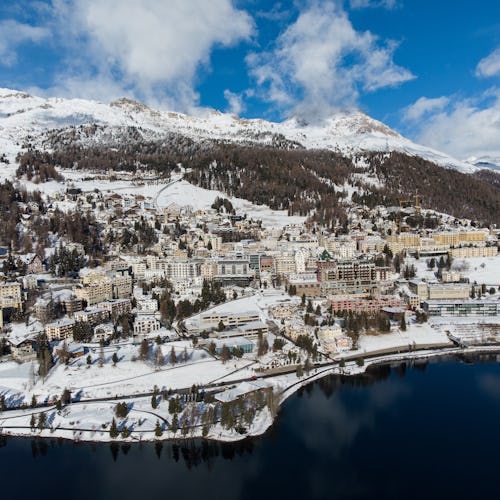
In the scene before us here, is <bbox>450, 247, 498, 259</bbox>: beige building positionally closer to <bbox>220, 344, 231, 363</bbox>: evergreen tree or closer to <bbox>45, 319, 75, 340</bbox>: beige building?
<bbox>220, 344, 231, 363</bbox>: evergreen tree

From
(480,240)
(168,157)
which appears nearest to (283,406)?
(480,240)

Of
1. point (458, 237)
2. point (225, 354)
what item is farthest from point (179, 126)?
point (225, 354)

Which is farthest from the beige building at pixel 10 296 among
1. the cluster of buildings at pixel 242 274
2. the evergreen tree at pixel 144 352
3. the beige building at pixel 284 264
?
the beige building at pixel 284 264

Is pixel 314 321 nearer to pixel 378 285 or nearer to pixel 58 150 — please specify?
pixel 378 285

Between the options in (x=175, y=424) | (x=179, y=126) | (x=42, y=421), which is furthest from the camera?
(x=179, y=126)

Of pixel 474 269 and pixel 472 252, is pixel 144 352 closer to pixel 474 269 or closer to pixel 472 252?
pixel 474 269

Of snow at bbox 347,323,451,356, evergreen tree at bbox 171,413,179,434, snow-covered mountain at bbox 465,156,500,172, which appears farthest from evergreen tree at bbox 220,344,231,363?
snow-covered mountain at bbox 465,156,500,172
